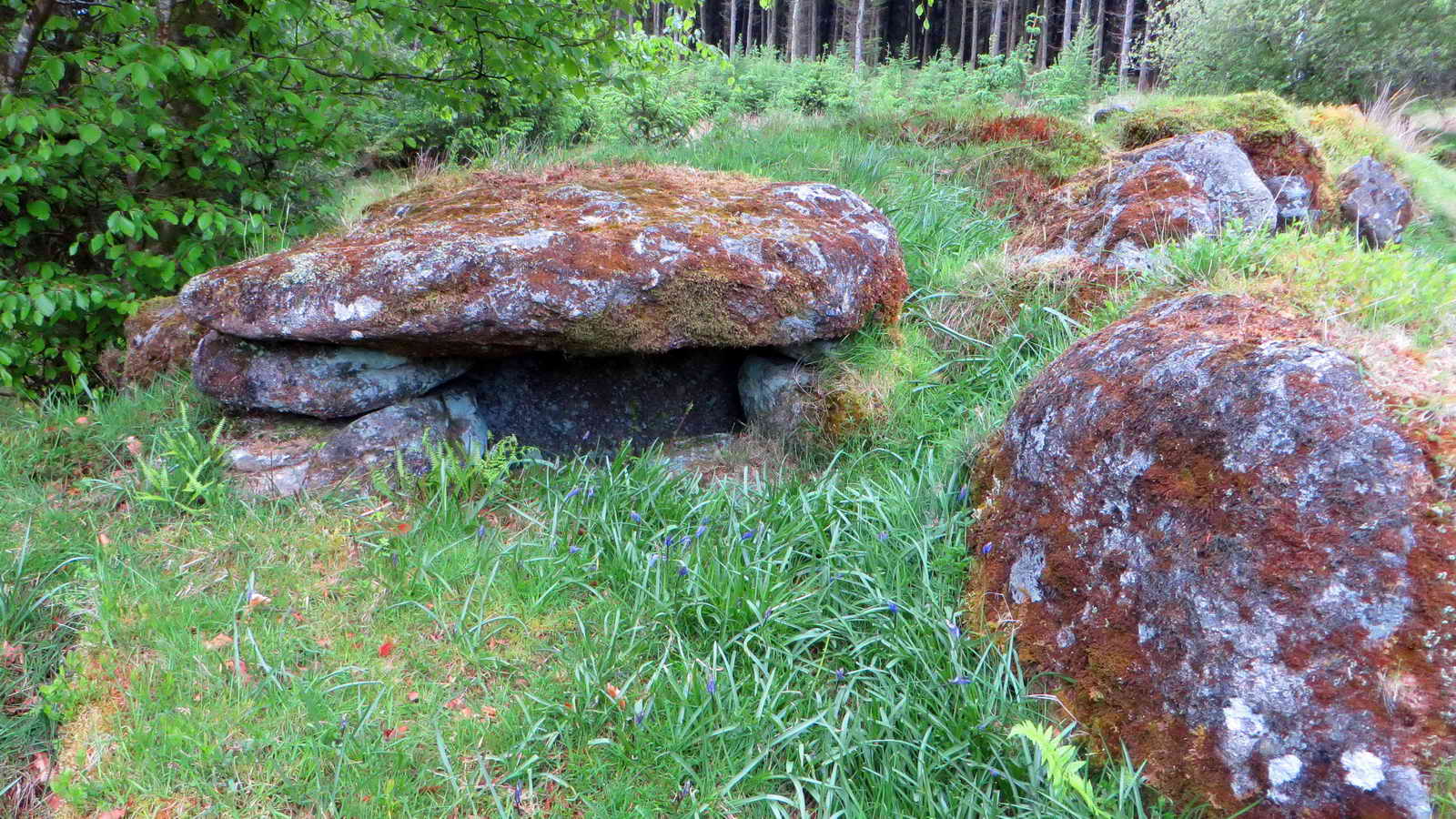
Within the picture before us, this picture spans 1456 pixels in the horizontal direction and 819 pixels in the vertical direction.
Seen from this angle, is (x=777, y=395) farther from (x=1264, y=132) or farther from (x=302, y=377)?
(x=1264, y=132)

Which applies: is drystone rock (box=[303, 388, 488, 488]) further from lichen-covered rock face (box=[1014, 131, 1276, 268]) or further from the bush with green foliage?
lichen-covered rock face (box=[1014, 131, 1276, 268])

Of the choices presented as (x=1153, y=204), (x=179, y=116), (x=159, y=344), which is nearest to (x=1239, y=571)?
(x=1153, y=204)

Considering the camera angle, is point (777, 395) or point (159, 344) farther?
point (159, 344)

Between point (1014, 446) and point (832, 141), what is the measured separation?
5.39 meters

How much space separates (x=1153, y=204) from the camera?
4.91m

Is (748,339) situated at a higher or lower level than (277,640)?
higher

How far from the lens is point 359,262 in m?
3.97

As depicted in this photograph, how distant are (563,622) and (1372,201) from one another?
708 centimetres

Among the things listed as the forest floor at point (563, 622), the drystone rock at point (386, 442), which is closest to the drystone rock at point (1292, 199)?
the forest floor at point (563, 622)

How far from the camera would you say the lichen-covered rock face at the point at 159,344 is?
15.9 ft

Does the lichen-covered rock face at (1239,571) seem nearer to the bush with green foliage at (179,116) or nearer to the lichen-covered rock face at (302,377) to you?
the lichen-covered rock face at (302,377)

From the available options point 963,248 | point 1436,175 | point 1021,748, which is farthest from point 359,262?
point 1436,175

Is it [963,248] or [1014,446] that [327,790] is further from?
[963,248]

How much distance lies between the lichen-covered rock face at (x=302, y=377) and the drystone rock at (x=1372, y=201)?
22.9 feet
